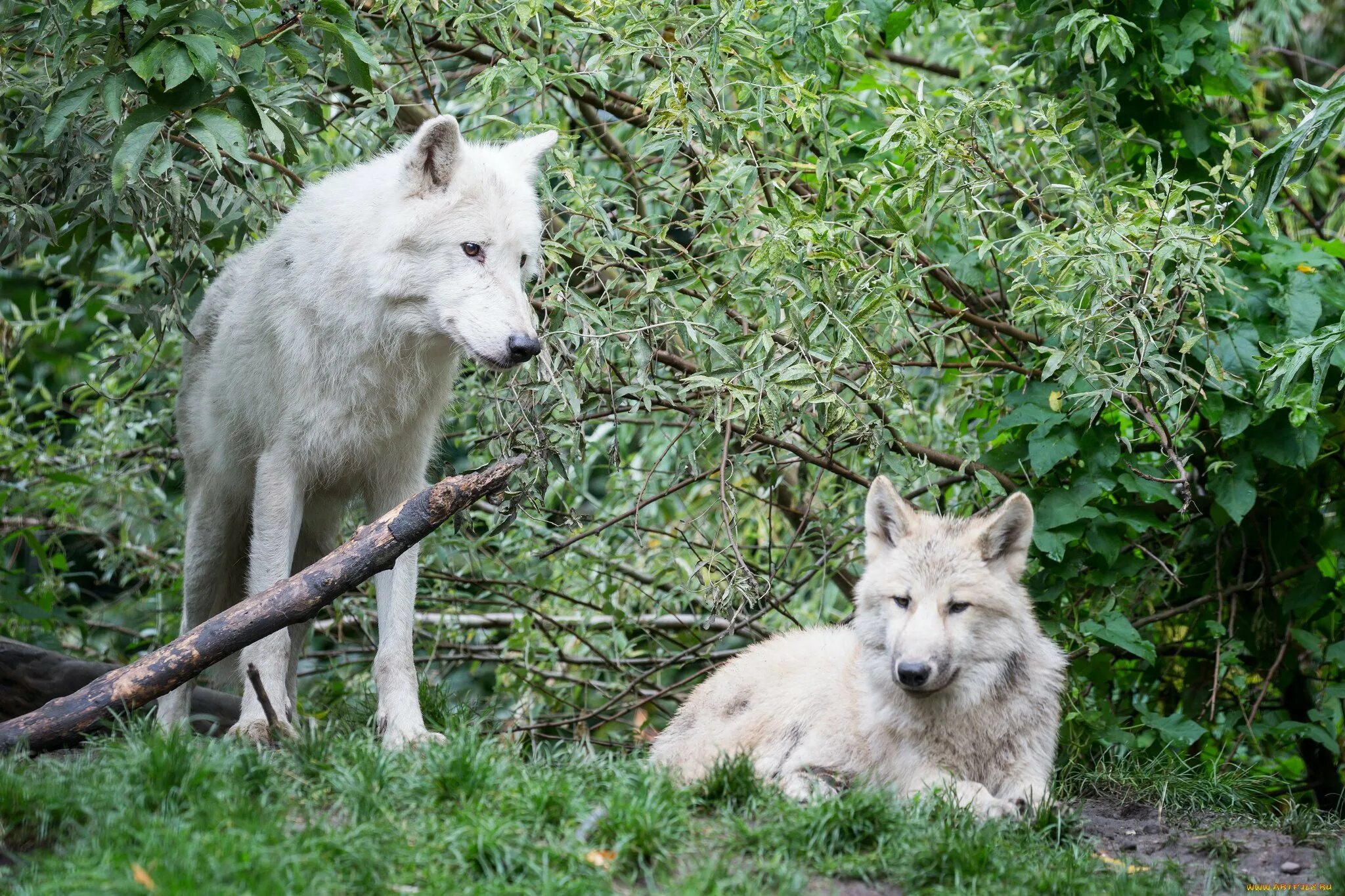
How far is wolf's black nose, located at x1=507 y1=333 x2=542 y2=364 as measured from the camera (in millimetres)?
4633

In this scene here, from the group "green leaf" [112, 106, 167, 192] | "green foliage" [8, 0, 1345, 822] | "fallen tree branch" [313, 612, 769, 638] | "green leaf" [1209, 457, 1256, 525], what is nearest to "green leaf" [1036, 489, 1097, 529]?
"green foliage" [8, 0, 1345, 822]

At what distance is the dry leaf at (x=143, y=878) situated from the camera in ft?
10.3

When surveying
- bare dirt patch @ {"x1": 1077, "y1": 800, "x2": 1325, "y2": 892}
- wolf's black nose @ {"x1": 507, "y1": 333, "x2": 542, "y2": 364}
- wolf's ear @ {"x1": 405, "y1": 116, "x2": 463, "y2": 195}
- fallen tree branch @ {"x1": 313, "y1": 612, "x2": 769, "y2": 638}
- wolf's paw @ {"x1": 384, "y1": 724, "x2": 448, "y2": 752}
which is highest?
wolf's ear @ {"x1": 405, "y1": 116, "x2": 463, "y2": 195}

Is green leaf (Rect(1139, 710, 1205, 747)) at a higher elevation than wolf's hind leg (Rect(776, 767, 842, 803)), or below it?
below

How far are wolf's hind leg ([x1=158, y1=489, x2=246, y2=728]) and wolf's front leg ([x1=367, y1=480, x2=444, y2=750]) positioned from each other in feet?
3.07

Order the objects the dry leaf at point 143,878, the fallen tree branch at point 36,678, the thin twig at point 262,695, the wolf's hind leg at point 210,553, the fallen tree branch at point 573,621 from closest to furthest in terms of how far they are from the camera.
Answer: the dry leaf at point 143,878 → the thin twig at point 262,695 → the wolf's hind leg at point 210,553 → the fallen tree branch at point 36,678 → the fallen tree branch at point 573,621

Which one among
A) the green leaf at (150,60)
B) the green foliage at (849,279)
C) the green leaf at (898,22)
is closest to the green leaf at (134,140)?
the green foliage at (849,279)

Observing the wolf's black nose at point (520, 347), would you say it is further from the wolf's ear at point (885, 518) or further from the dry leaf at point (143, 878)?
the dry leaf at point (143, 878)

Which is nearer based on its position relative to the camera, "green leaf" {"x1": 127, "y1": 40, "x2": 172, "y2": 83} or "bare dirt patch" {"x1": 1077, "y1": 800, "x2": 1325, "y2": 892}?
"bare dirt patch" {"x1": 1077, "y1": 800, "x2": 1325, "y2": 892}

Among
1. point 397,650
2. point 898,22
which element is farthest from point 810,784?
point 898,22

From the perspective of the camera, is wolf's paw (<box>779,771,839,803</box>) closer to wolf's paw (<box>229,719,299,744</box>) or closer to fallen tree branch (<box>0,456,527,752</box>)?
fallen tree branch (<box>0,456,527,752</box>)

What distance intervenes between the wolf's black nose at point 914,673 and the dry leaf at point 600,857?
1.28m

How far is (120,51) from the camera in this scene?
15.4 feet

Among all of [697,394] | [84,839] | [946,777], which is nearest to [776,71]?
[697,394]
